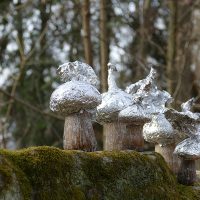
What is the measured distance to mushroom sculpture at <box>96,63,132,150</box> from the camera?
13.1 ft

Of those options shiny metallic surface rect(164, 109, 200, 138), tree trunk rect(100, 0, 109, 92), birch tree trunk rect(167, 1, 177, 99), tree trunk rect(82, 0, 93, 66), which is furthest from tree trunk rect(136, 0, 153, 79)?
shiny metallic surface rect(164, 109, 200, 138)

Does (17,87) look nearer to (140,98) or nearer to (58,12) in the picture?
(58,12)

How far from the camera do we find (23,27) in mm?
9641

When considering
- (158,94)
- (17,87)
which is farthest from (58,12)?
(158,94)

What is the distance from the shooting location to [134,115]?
4004mm

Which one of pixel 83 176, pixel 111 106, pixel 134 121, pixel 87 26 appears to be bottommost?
pixel 83 176

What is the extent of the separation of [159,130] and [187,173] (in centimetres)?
42

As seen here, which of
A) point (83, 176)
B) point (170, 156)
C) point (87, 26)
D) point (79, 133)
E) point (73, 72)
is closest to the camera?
point (83, 176)

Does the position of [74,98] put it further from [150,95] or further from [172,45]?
[172,45]

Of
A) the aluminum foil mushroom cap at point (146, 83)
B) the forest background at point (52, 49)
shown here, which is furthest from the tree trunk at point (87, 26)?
the aluminum foil mushroom cap at point (146, 83)

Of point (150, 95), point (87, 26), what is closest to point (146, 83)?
point (150, 95)

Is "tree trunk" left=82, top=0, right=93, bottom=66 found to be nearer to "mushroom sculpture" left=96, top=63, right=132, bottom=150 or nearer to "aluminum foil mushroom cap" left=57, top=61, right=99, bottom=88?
"mushroom sculpture" left=96, top=63, right=132, bottom=150

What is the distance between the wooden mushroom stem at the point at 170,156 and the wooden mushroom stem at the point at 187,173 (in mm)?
109

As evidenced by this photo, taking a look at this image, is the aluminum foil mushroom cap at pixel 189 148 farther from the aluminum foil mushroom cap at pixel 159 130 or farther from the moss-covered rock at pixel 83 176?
the moss-covered rock at pixel 83 176
